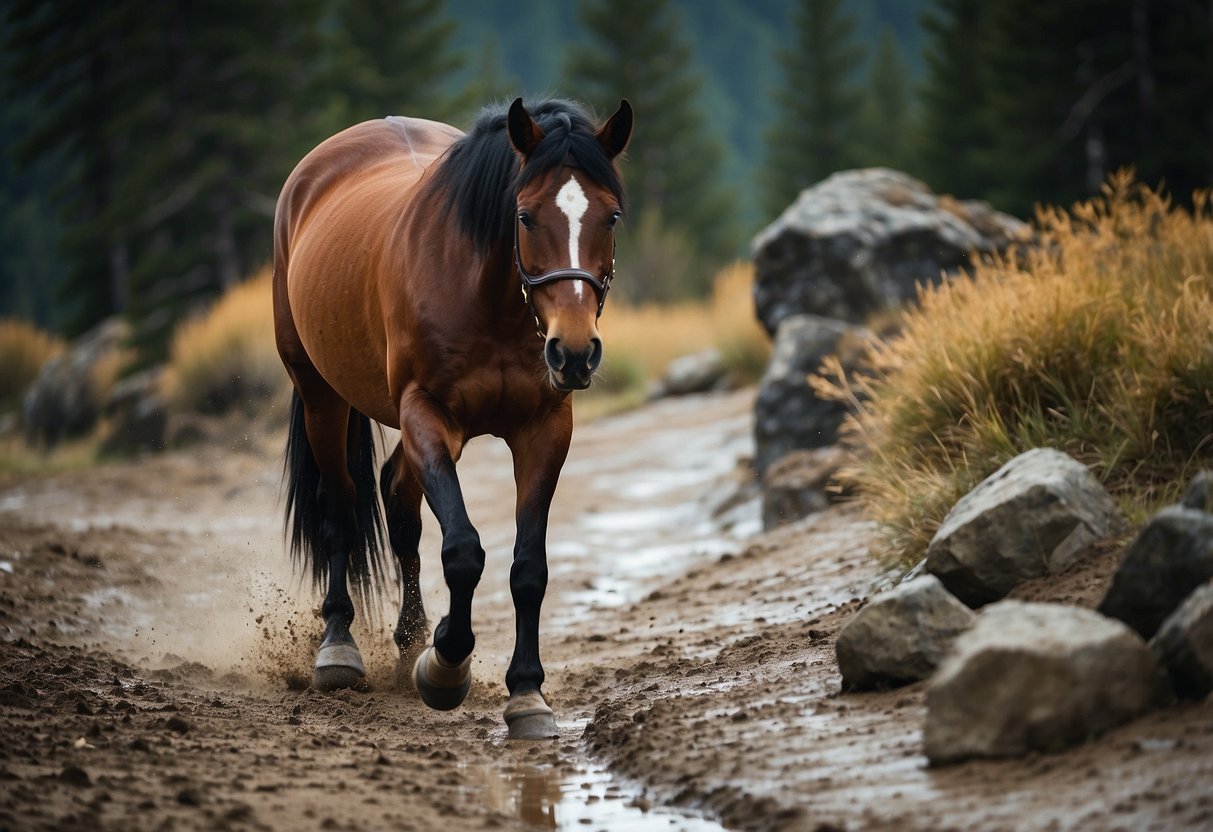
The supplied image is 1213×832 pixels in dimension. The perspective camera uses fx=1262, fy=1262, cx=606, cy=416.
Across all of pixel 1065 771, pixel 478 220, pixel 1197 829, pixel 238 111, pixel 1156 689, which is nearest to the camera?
pixel 1197 829

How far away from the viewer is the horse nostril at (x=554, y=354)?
3.98 meters

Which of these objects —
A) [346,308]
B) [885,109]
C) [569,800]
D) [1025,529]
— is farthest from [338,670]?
[885,109]

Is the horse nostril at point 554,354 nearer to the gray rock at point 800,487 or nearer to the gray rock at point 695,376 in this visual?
the gray rock at point 800,487

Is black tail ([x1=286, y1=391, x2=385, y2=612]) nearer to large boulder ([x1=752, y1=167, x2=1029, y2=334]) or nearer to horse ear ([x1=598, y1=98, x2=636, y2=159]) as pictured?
horse ear ([x1=598, y1=98, x2=636, y2=159])

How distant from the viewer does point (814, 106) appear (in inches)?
1539

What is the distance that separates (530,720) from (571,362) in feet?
4.15

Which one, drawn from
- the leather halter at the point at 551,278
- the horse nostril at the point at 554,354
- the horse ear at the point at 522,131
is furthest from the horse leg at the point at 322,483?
the horse nostril at the point at 554,354

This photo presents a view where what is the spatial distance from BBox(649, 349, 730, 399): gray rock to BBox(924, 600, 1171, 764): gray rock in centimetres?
1236

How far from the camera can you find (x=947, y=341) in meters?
6.20

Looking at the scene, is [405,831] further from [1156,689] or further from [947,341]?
[947,341]

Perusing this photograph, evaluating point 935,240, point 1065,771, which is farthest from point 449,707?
point 935,240

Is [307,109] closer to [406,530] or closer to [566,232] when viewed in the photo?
[406,530]

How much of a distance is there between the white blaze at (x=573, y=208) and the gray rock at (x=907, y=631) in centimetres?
147

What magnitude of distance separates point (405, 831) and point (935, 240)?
841 cm
